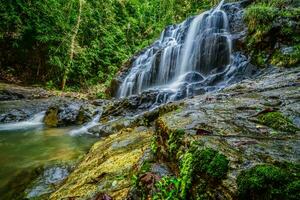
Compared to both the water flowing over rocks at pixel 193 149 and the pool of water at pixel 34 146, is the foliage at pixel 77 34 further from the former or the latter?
the water flowing over rocks at pixel 193 149

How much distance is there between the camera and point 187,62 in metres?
12.0

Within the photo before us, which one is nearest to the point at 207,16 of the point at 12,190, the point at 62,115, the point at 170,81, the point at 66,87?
the point at 170,81

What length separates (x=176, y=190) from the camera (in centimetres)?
198

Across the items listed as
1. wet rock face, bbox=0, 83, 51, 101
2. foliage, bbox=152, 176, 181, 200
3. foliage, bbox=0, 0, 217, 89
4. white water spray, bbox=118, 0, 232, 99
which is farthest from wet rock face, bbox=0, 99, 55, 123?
foliage, bbox=152, 176, 181, 200

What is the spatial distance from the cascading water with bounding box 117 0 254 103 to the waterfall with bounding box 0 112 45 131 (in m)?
3.59

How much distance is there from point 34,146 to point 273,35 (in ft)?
24.6

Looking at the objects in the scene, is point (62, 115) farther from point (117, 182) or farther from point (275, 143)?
point (275, 143)

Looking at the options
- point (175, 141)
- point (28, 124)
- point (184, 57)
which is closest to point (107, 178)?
point (175, 141)

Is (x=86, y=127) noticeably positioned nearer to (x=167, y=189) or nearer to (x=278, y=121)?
(x=278, y=121)

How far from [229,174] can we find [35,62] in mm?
17052

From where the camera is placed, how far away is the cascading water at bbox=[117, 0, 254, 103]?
9.78m

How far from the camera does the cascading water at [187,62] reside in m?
9.78

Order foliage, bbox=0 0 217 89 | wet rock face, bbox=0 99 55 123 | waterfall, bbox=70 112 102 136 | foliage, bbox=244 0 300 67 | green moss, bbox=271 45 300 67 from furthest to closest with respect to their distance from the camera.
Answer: foliage, bbox=0 0 217 89 < wet rock face, bbox=0 99 55 123 < foliage, bbox=244 0 300 67 < green moss, bbox=271 45 300 67 < waterfall, bbox=70 112 102 136

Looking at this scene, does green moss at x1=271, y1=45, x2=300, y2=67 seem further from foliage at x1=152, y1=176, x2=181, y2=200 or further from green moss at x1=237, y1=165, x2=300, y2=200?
green moss at x1=237, y1=165, x2=300, y2=200
